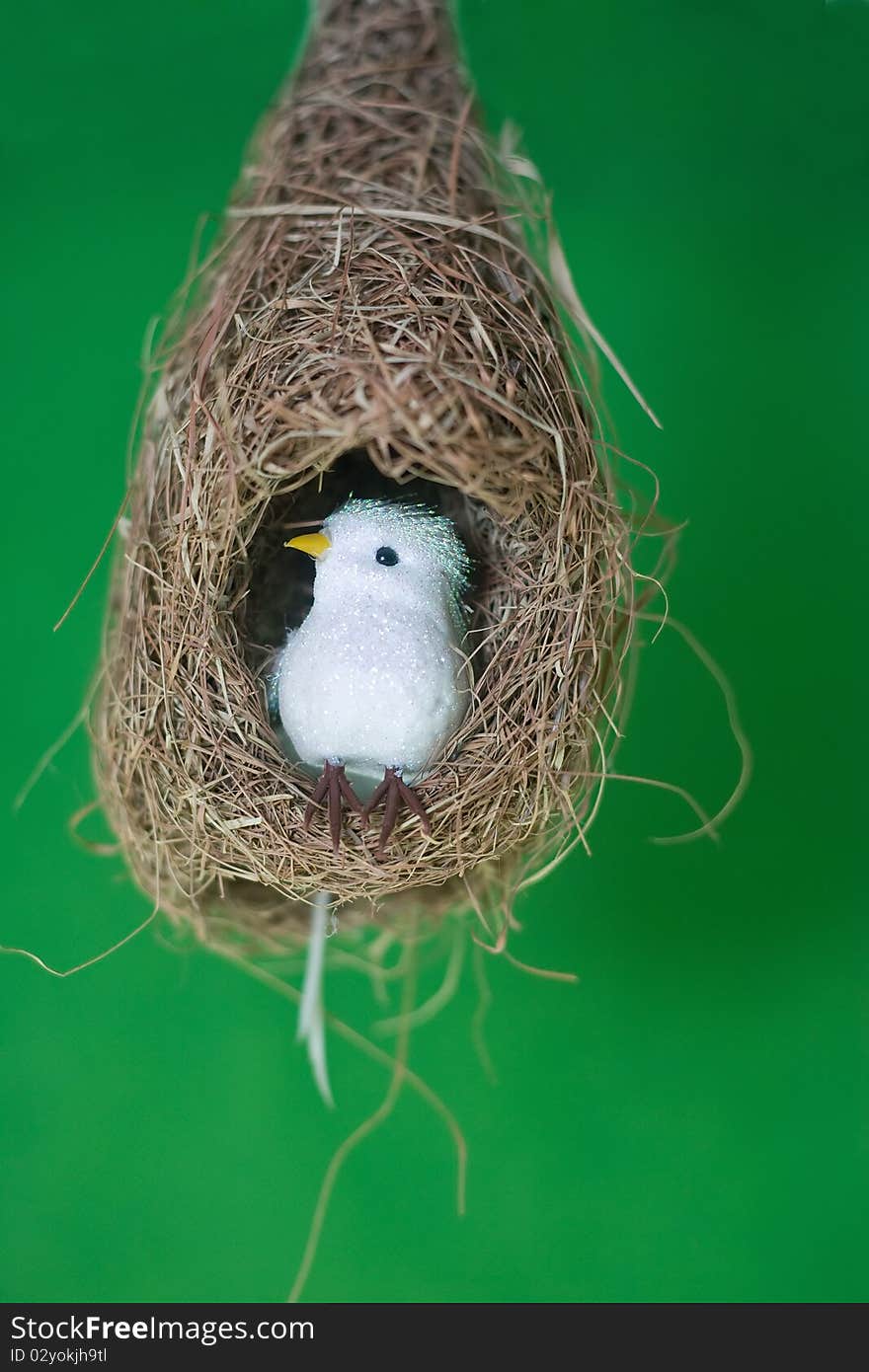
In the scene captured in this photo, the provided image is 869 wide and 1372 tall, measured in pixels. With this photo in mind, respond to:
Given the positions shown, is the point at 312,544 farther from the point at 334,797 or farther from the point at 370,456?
the point at 334,797

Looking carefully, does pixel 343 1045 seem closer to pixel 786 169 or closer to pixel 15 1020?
pixel 15 1020

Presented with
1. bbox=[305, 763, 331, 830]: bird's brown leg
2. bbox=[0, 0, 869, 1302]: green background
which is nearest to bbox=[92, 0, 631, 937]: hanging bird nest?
bbox=[305, 763, 331, 830]: bird's brown leg

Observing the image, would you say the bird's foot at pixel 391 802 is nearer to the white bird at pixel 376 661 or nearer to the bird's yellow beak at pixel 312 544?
the white bird at pixel 376 661

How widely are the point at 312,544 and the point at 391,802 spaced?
0.63 feet

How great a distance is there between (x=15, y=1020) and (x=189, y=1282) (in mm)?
366

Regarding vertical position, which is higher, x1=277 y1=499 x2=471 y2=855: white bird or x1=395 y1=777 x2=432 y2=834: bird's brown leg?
x1=277 y1=499 x2=471 y2=855: white bird

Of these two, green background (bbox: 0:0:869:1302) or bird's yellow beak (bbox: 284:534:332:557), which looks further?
green background (bbox: 0:0:869:1302)

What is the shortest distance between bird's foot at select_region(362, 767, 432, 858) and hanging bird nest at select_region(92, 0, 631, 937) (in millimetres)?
18

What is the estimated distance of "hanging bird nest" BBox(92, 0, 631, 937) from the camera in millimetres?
739

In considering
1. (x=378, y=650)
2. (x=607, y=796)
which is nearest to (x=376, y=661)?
(x=378, y=650)

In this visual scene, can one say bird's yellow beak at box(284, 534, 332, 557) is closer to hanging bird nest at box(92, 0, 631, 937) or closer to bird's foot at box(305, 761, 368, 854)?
hanging bird nest at box(92, 0, 631, 937)

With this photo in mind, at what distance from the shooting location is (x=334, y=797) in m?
0.76

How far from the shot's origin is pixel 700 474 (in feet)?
4.26

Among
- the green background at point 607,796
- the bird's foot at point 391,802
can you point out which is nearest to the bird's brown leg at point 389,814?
the bird's foot at point 391,802
